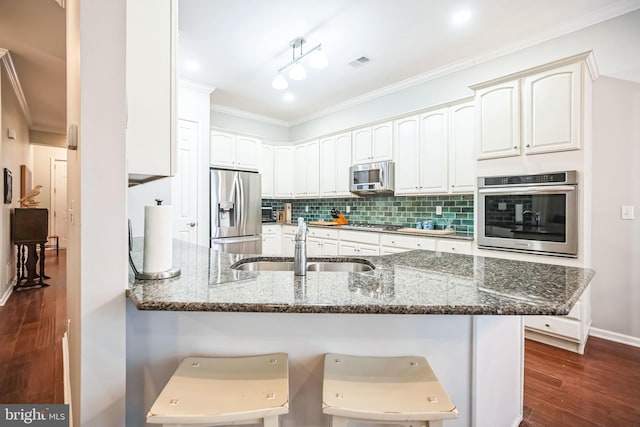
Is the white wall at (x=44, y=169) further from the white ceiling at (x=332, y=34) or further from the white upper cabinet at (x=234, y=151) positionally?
the white upper cabinet at (x=234, y=151)

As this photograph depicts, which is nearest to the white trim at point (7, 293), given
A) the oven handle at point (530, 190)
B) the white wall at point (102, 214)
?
the white wall at point (102, 214)

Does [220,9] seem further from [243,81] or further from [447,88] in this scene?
[447,88]

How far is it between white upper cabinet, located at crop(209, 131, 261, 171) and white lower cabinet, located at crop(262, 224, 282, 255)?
1.02 m

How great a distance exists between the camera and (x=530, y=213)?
2664mm

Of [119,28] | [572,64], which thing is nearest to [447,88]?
[572,64]

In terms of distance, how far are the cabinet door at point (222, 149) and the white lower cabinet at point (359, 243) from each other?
2048 mm

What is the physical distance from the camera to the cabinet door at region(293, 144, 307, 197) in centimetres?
530

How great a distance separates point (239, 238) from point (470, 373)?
3774 millimetres

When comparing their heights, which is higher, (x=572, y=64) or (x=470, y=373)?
(x=572, y=64)

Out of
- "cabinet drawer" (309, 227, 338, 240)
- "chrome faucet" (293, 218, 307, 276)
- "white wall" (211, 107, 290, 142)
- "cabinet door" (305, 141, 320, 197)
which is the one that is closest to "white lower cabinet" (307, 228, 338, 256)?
"cabinet drawer" (309, 227, 338, 240)

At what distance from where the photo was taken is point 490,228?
2914 millimetres

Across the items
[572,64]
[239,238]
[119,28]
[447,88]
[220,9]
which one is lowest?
[239,238]

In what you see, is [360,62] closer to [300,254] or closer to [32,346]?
[300,254]

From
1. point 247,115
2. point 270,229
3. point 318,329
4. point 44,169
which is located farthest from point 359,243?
point 44,169
